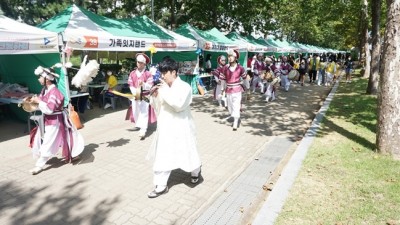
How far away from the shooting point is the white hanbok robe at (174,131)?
4098 mm

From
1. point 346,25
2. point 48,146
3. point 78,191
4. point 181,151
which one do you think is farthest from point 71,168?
point 346,25

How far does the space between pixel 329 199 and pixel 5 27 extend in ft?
23.8

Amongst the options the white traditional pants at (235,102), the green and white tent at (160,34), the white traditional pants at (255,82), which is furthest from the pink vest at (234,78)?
the white traditional pants at (255,82)

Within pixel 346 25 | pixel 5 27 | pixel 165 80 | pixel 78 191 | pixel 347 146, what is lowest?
pixel 78 191

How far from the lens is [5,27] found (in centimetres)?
693

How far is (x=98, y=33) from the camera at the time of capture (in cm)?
909

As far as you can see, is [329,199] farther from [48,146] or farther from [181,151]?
[48,146]

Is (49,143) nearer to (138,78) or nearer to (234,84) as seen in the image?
(138,78)

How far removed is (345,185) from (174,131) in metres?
2.61

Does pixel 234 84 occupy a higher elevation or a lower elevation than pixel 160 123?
higher

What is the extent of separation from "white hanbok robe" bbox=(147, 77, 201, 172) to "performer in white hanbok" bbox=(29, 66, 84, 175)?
1844mm

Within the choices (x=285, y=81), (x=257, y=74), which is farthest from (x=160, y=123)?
(x=285, y=81)

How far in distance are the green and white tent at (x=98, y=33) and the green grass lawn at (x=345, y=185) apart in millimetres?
4610

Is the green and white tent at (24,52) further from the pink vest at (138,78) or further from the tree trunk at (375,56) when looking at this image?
the tree trunk at (375,56)
